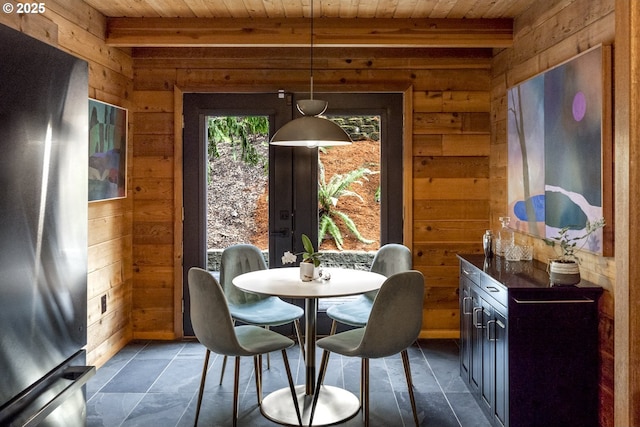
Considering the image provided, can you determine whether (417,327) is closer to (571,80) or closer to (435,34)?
(571,80)

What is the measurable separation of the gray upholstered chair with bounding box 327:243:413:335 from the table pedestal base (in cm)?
43

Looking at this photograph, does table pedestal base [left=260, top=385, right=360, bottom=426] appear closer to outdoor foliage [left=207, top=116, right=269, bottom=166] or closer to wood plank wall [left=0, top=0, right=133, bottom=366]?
wood plank wall [left=0, top=0, right=133, bottom=366]

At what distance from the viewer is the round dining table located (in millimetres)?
2844

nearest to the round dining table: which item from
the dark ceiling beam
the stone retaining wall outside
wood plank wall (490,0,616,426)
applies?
the stone retaining wall outside

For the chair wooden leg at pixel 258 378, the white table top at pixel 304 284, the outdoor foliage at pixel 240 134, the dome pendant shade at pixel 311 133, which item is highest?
the outdoor foliage at pixel 240 134

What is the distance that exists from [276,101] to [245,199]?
2.70 ft

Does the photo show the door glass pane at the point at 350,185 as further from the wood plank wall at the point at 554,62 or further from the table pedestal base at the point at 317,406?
the table pedestal base at the point at 317,406

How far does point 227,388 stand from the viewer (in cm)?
332

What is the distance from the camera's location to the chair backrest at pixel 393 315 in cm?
254

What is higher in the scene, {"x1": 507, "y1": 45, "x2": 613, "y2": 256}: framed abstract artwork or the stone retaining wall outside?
{"x1": 507, "y1": 45, "x2": 613, "y2": 256}: framed abstract artwork

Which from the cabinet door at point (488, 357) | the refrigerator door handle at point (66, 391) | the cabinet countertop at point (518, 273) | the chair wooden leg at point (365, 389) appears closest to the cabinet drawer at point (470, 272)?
the cabinet countertop at point (518, 273)

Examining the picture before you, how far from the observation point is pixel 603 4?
254 cm

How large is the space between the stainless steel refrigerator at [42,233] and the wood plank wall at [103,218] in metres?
1.76

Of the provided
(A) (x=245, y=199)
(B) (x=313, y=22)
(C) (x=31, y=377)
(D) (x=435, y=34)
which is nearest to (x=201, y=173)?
(A) (x=245, y=199)
